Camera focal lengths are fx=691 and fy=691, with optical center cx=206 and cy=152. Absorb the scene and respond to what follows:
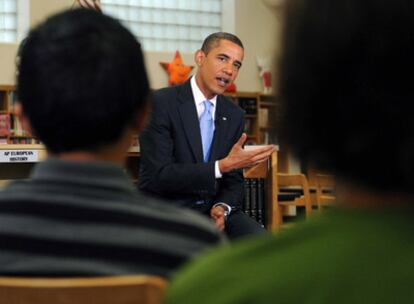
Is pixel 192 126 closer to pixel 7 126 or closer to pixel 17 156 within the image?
pixel 17 156

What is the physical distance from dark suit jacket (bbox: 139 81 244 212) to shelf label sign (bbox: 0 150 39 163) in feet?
1.65

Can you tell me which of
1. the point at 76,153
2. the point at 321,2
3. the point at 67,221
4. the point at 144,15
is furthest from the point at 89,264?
the point at 144,15

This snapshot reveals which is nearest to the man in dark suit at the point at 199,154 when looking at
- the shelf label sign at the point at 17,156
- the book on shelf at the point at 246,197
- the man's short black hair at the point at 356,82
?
the book on shelf at the point at 246,197

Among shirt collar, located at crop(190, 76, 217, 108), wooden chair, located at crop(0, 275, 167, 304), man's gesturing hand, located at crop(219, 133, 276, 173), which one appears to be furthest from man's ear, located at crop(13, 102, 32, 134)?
shirt collar, located at crop(190, 76, 217, 108)

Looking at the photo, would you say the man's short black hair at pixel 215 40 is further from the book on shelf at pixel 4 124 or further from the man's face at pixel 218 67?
the book on shelf at pixel 4 124

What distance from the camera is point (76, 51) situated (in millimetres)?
984

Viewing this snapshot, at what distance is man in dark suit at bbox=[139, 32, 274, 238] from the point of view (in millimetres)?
2990

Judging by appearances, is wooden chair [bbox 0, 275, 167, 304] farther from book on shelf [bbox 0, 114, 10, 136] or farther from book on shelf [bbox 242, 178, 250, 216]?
book on shelf [bbox 0, 114, 10, 136]

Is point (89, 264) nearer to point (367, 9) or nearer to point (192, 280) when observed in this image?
point (192, 280)

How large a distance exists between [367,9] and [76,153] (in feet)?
1.80

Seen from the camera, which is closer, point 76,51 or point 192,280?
point 192,280

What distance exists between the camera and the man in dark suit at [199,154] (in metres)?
2.99

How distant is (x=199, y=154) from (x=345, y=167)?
250cm

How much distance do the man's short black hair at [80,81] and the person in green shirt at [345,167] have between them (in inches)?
16.4
